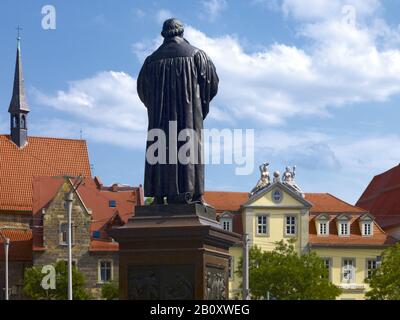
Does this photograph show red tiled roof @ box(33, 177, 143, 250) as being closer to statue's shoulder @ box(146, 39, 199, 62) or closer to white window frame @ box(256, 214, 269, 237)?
white window frame @ box(256, 214, 269, 237)

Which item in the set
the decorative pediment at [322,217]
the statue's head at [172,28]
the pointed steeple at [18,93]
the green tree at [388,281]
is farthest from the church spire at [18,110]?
the statue's head at [172,28]

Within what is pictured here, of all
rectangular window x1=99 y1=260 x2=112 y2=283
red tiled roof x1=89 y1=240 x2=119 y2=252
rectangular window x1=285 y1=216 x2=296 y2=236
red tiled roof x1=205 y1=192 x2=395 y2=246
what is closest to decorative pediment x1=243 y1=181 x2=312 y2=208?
rectangular window x1=285 y1=216 x2=296 y2=236

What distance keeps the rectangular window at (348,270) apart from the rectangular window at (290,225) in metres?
3.94

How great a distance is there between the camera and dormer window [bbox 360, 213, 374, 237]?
70500 mm

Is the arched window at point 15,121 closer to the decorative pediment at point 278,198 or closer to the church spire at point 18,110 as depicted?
the church spire at point 18,110

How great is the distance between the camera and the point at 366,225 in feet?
232

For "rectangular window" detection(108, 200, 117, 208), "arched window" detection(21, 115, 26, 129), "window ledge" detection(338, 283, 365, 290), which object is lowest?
"window ledge" detection(338, 283, 365, 290)

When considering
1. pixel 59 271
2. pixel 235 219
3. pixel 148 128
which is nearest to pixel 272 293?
pixel 59 271

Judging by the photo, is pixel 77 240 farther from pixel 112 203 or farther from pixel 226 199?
pixel 226 199

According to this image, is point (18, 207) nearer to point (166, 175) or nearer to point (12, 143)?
point (12, 143)

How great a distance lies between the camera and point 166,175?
15.9 meters

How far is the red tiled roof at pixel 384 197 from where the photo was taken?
7700cm

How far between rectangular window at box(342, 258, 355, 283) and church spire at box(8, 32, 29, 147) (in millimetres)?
25113
